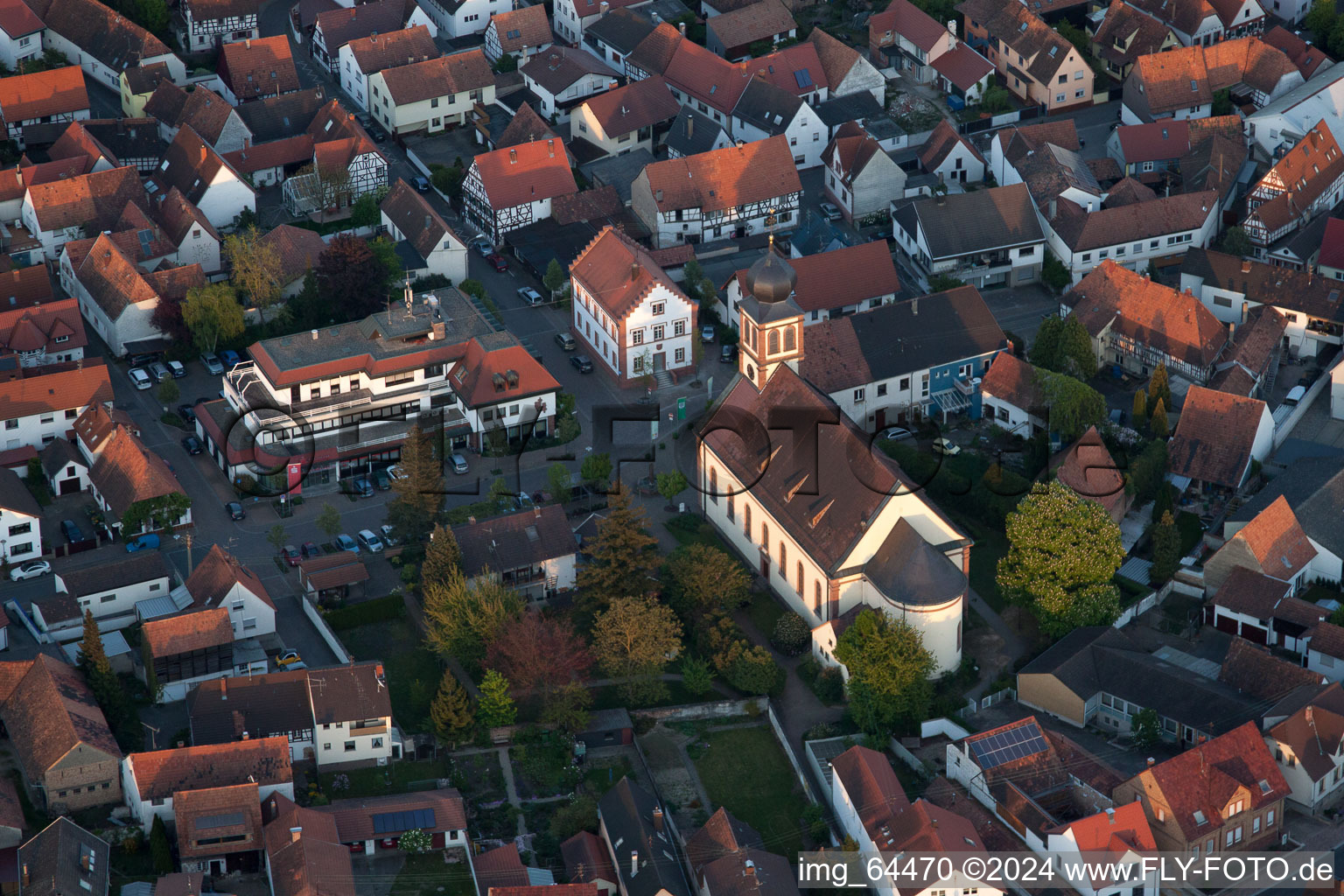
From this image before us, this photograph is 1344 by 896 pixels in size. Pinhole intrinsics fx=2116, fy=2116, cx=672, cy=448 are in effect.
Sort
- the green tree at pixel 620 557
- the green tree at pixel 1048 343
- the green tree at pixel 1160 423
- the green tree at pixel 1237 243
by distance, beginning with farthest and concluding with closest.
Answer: the green tree at pixel 1237 243 → the green tree at pixel 1048 343 → the green tree at pixel 1160 423 → the green tree at pixel 620 557

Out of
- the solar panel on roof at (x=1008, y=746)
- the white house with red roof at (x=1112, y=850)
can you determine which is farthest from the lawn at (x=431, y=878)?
the white house with red roof at (x=1112, y=850)

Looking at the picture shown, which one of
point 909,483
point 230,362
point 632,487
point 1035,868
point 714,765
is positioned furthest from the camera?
point 230,362

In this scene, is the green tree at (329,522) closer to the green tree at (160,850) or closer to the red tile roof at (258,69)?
the green tree at (160,850)

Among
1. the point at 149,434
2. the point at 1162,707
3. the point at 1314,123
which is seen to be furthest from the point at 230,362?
the point at 1314,123

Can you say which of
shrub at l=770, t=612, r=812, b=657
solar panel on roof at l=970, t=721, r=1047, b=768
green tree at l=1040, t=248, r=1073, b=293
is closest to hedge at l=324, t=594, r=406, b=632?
shrub at l=770, t=612, r=812, b=657

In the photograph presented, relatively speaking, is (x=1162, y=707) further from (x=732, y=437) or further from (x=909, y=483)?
(x=732, y=437)

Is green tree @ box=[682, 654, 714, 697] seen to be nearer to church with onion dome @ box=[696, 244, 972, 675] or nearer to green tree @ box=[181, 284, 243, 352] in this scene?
church with onion dome @ box=[696, 244, 972, 675]

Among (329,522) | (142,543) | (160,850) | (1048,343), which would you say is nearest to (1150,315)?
(1048,343)
